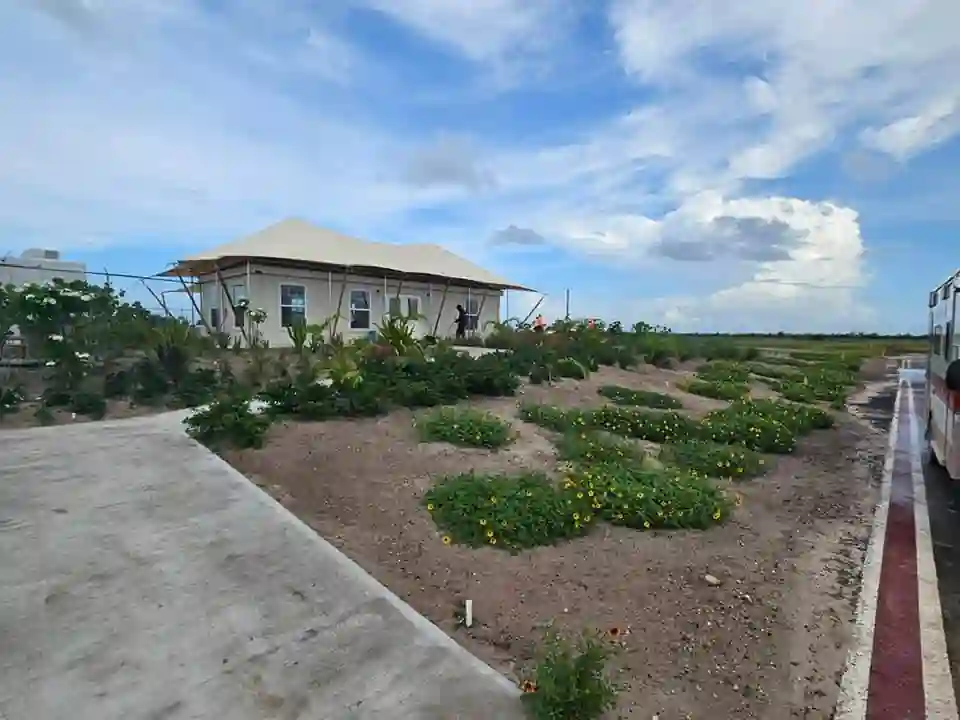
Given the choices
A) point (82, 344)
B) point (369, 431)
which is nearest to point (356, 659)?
point (369, 431)

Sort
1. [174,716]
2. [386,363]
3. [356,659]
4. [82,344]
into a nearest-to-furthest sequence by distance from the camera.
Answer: [174,716] < [356,659] < [82,344] < [386,363]

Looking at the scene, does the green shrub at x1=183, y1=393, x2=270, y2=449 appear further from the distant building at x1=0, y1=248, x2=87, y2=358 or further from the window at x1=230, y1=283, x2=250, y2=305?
the window at x1=230, y1=283, x2=250, y2=305

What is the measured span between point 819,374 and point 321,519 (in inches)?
918

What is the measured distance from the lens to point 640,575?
462cm

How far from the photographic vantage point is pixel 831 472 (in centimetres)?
845

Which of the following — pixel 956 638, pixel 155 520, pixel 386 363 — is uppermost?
pixel 386 363

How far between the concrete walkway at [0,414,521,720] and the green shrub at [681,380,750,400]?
11628mm

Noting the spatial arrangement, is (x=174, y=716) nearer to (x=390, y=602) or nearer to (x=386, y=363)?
(x=390, y=602)

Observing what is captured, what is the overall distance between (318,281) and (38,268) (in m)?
6.98

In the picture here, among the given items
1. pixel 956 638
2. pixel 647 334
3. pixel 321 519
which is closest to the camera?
pixel 956 638

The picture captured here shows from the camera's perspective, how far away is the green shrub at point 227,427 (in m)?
6.72

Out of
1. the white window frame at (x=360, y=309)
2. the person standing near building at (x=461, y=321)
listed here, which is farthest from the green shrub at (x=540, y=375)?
the person standing near building at (x=461, y=321)

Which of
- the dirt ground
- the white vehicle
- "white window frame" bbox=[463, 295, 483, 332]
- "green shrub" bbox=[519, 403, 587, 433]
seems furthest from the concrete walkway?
"white window frame" bbox=[463, 295, 483, 332]

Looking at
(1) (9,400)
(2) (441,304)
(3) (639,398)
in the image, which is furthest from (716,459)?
(2) (441,304)
